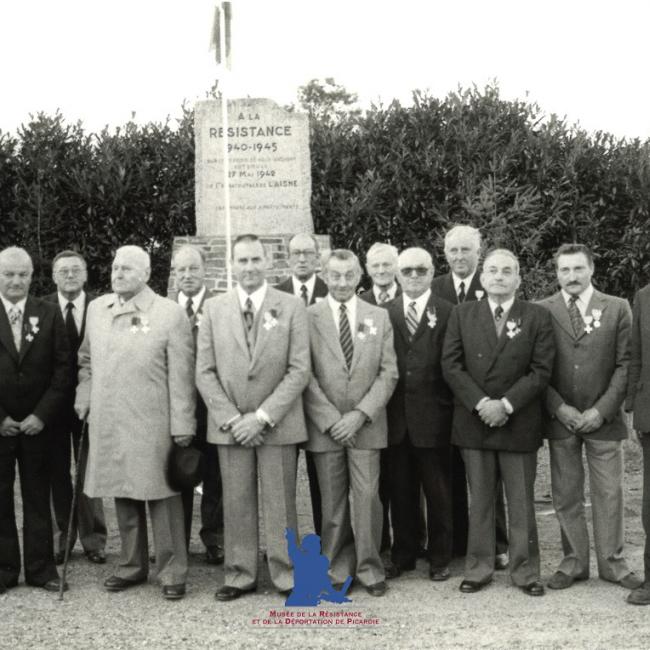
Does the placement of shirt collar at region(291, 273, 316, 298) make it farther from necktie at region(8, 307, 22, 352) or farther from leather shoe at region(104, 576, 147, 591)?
leather shoe at region(104, 576, 147, 591)

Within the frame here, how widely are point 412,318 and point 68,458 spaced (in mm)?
2465

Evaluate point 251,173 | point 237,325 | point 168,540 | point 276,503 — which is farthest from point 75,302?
point 251,173

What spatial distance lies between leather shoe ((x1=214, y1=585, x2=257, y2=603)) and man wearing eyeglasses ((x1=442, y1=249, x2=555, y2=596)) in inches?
50.5

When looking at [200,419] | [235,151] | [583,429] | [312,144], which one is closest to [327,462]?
[200,419]

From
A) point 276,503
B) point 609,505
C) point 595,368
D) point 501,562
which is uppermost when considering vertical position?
point 595,368

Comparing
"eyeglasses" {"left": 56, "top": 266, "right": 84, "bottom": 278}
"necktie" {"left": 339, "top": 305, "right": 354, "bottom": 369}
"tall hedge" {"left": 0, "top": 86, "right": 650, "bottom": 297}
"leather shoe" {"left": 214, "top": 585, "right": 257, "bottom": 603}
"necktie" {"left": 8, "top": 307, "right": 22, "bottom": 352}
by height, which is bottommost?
"leather shoe" {"left": 214, "top": 585, "right": 257, "bottom": 603}

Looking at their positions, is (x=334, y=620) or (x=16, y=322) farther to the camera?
(x=16, y=322)

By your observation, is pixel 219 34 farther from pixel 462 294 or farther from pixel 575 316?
pixel 575 316

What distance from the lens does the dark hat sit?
566 centimetres

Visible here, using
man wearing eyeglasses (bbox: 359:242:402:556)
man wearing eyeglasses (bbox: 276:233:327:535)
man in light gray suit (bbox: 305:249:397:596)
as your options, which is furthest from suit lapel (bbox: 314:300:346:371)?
man wearing eyeglasses (bbox: 276:233:327:535)

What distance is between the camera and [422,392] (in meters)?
5.95

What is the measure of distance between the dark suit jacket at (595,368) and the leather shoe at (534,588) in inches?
33.8

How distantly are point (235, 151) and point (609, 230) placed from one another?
15.9ft

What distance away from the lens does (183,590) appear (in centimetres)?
571
